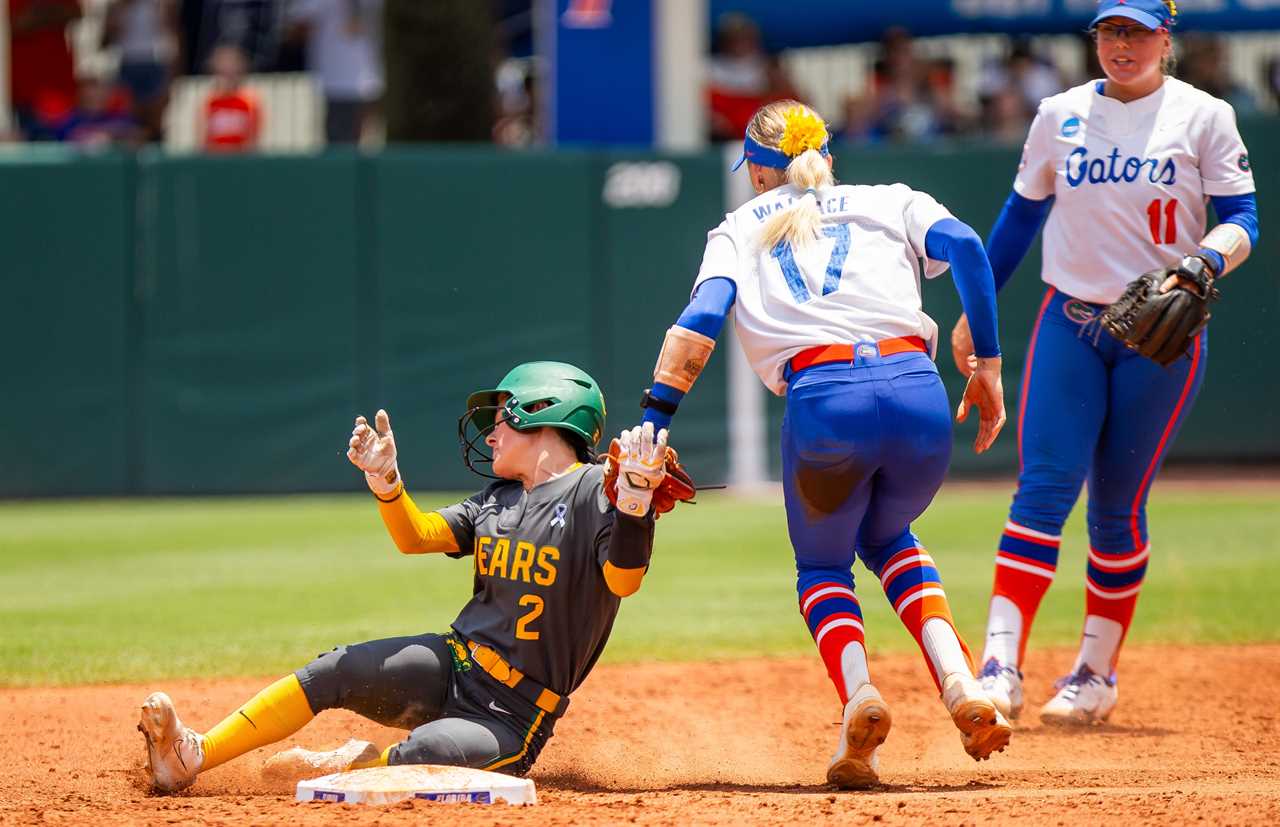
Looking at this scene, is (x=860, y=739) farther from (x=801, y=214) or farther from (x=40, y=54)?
(x=40, y=54)

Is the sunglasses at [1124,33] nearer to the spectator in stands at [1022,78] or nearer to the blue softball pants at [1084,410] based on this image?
the blue softball pants at [1084,410]

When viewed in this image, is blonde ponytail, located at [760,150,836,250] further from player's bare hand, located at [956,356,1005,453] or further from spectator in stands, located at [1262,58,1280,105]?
spectator in stands, located at [1262,58,1280,105]

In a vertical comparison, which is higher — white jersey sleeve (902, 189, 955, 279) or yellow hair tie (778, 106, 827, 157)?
yellow hair tie (778, 106, 827, 157)

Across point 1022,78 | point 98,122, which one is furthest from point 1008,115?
point 98,122

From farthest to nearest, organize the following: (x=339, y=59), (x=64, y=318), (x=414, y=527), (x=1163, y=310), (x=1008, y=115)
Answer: (x=339, y=59), (x=1008, y=115), (x=64, y=318), (x=1163, y=310), (x=414, y=527)

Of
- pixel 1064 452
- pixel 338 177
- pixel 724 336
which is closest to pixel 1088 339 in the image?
pixel 1064 452

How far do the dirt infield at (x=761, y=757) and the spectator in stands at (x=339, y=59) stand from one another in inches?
400

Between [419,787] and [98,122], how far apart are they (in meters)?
12.6

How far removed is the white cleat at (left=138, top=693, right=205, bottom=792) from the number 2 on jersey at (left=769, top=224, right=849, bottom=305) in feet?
6.67

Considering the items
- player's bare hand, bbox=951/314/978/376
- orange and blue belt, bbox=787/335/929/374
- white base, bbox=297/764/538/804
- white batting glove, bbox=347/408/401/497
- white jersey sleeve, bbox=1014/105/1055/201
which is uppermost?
white jersey sleeve, bbox=1014/105/1055/201

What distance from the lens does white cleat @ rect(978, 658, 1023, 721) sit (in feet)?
17.5

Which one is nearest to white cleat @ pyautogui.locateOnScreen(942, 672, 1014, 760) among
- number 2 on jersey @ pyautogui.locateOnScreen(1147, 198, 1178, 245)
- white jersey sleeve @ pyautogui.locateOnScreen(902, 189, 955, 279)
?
white jersey sleeve @ pyautogui.locateOnScreen(902, 189, 955, 279)

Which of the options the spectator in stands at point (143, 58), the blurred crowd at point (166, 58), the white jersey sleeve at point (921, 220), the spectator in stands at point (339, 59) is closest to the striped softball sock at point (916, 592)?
the white jersey sleeve at point (921, 220)

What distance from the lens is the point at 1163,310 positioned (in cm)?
514
